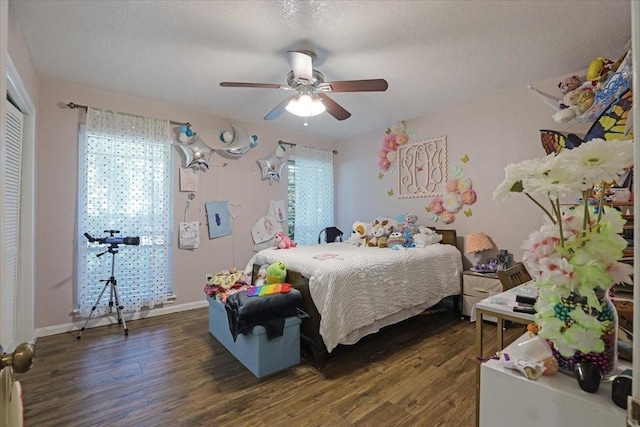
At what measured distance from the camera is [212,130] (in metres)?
3.87

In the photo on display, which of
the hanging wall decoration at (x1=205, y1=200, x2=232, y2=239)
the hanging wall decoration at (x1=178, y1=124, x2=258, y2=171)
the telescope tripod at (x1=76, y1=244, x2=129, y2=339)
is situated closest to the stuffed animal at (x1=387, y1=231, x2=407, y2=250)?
the hanging wall decoration at (x1=205, y1=200, x2=232, y2=239)

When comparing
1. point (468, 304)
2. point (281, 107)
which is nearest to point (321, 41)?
point (281, 107)

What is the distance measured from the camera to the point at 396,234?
3.48m

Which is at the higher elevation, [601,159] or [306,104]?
[306,104]

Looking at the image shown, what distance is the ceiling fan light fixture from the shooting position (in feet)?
8.48

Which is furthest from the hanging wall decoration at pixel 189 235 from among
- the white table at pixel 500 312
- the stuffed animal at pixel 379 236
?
the white table at pixel 500 312

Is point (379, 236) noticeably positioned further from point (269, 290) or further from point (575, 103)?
point (575, 103)

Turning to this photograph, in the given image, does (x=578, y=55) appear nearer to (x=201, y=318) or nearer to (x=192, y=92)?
(x=192, y=92)

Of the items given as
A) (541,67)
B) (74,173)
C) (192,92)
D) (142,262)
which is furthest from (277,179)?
(541,67)

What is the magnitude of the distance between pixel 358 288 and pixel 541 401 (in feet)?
5.11

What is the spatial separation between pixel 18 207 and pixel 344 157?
165 inches

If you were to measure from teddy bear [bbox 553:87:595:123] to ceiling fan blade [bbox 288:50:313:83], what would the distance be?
2260 millimetres

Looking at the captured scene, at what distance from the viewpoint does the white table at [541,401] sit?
2.52ft

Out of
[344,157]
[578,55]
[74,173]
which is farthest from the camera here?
[344,157]
